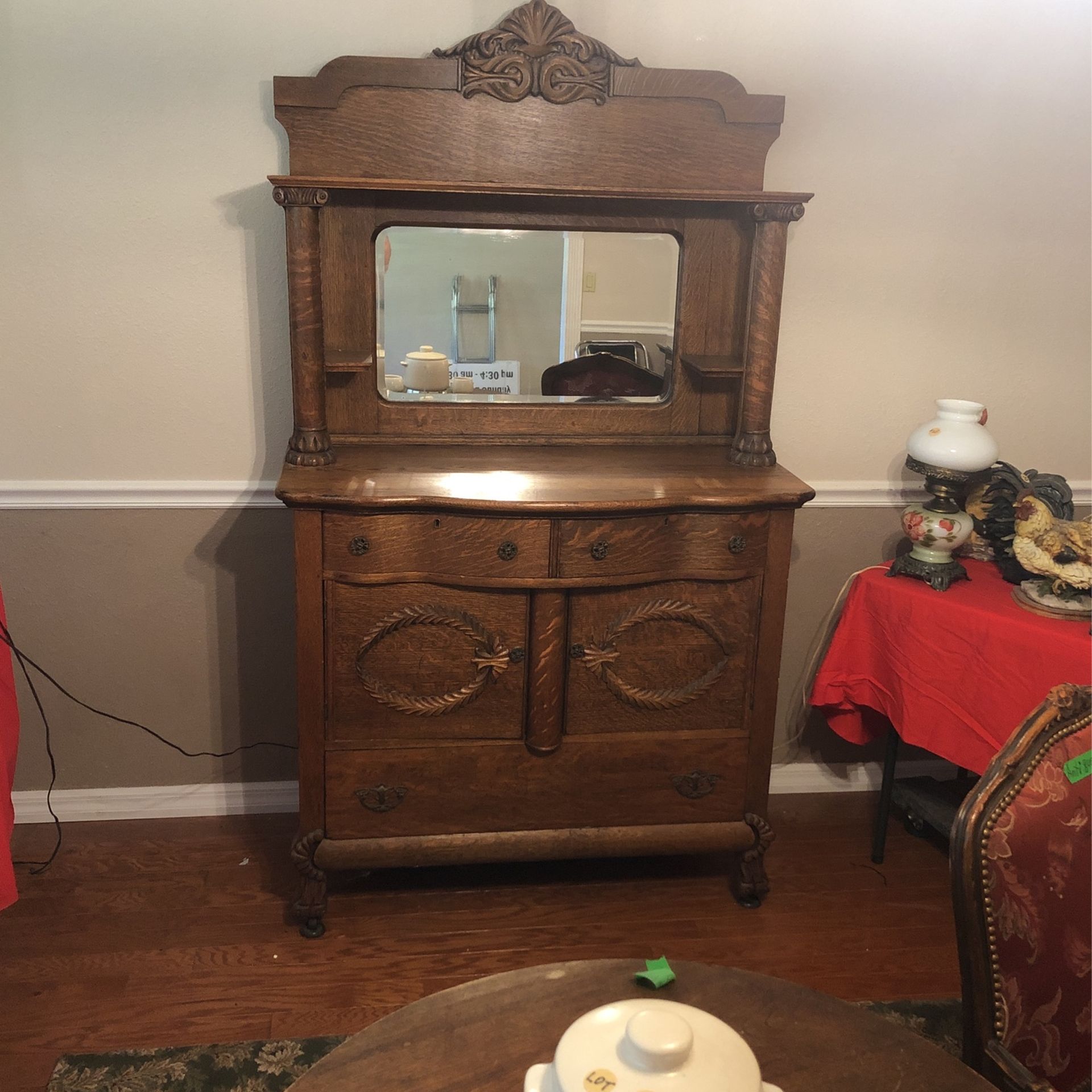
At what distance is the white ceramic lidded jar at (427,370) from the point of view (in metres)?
2.29

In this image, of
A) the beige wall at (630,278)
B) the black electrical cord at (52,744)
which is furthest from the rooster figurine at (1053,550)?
the black electrical cord at (52,744)

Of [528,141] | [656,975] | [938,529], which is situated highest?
[528,141]

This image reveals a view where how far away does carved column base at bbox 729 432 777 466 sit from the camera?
7.45ft

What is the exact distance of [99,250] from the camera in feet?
7.22

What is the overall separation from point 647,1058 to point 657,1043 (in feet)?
0.05

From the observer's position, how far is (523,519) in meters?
1.99

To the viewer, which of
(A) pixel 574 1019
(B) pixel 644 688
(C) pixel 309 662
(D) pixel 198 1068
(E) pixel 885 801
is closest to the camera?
(A) pixel 574 1019

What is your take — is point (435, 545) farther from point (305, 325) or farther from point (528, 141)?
point (528, 141)

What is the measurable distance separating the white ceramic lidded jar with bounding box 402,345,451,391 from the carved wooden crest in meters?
0.53

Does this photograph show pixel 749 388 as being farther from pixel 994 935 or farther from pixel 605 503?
pixel 994 935

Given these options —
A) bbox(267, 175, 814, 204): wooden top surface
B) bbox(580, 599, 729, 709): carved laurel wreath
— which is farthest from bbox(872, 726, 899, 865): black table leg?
bbox(267, 175, 814, 204): wooden top surface

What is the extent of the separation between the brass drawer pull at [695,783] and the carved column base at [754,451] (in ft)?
2.19

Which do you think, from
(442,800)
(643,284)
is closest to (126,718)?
(442,800)

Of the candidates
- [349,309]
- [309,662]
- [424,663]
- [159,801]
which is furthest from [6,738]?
[349,309]
